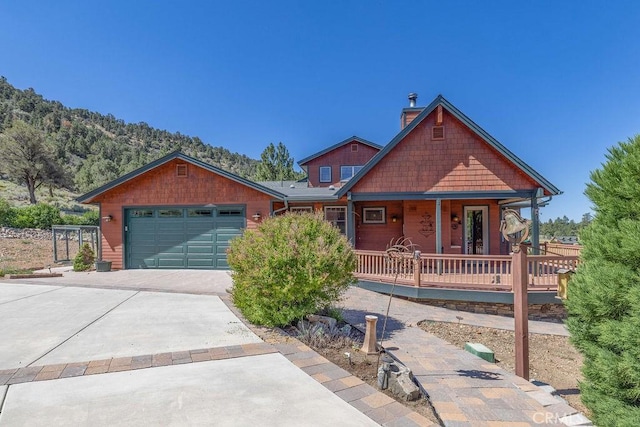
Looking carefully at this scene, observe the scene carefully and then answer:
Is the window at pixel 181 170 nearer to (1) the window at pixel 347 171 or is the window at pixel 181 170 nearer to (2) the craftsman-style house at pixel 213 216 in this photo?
(2) the craftsman-style house at pixel 213 216

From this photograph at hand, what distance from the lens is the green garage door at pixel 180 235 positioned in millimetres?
12539

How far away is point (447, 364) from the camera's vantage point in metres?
4.22

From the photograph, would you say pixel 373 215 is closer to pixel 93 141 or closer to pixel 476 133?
pixel 476 133

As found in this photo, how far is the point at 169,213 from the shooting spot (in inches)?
500

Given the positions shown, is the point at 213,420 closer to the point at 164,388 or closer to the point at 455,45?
the point at 164,388

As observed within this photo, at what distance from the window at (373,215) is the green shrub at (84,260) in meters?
11.0

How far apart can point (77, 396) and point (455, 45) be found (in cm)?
1643

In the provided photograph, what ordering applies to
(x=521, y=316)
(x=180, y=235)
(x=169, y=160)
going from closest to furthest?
(x=521, y=316)
(x=169, y=160)
(x=180, y=235)

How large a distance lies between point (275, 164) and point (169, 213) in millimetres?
17125

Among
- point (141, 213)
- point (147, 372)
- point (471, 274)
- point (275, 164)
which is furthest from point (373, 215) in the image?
point (275, 164)

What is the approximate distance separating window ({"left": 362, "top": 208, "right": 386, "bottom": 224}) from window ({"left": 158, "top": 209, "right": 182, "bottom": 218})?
7.51 meters

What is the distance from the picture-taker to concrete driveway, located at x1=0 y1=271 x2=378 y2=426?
2703 mm

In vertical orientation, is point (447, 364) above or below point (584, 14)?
below

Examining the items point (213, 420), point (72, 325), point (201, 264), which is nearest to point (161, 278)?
point (201, 264)
